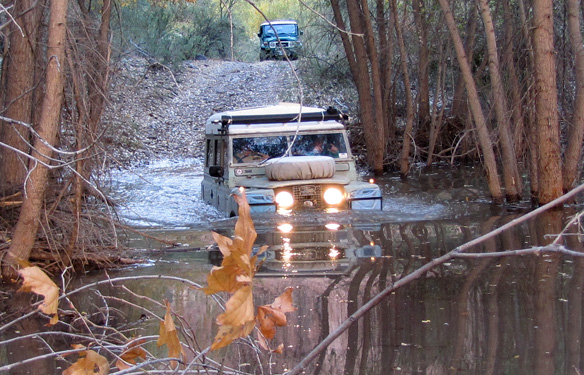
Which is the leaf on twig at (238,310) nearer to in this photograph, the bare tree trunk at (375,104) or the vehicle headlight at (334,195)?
the vehicle headlight at (334,195)

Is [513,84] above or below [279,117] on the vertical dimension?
above

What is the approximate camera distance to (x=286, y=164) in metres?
9.81

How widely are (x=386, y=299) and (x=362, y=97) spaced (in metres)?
12.0

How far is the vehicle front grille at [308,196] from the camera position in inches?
391

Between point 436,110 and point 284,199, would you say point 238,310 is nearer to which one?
point 284,199

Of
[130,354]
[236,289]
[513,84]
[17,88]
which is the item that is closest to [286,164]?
[17,88]

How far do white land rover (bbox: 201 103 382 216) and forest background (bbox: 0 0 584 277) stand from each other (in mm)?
1703

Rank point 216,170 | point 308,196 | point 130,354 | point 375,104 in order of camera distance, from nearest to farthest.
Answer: point 130,354 < point 308,196 < point 216,170 < point 375,104

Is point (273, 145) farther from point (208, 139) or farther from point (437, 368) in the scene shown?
point (437, 368)

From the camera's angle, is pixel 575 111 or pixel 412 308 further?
pixel 575 111

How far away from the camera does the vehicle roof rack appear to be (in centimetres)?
1090

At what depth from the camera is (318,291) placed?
6.43 meters

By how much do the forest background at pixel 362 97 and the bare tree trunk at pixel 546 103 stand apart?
2cm

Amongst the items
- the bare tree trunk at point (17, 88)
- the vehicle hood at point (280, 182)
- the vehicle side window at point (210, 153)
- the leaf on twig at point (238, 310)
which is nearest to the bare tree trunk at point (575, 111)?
the vehicle hood at point (280, 182)
